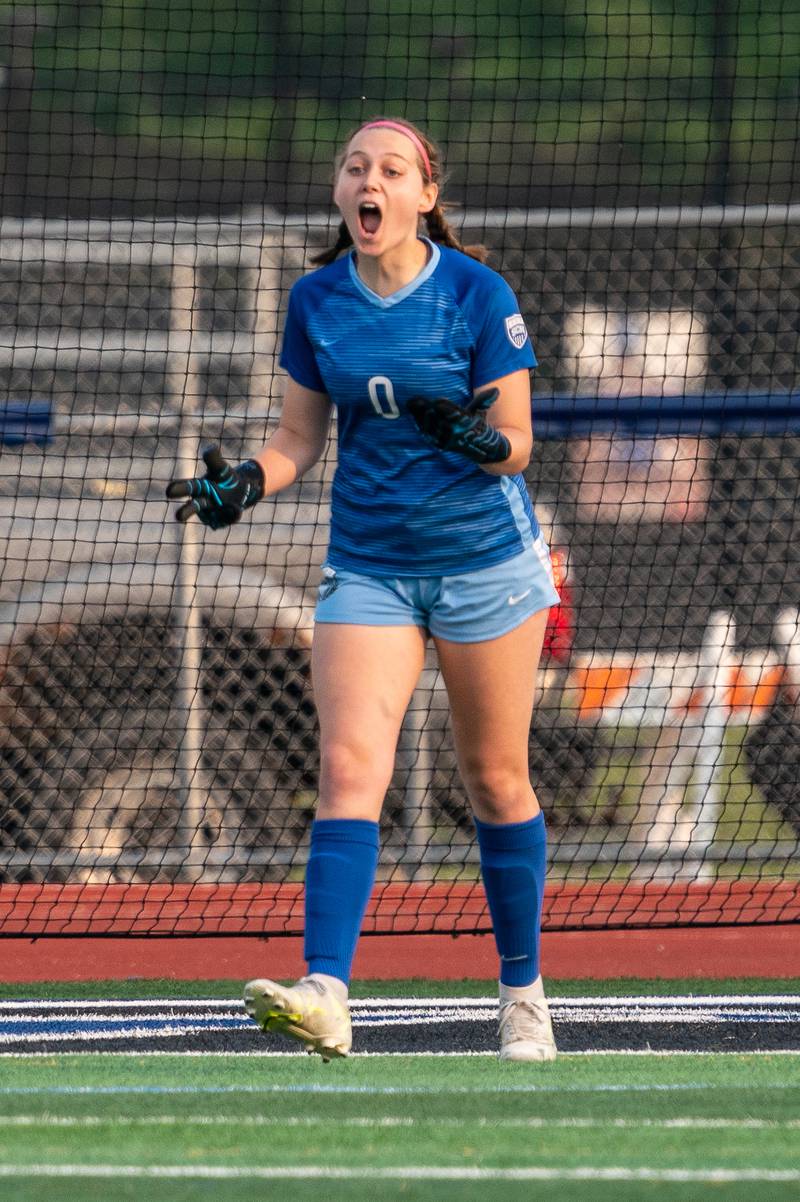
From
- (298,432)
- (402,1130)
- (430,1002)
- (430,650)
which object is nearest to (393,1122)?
(402,1130)

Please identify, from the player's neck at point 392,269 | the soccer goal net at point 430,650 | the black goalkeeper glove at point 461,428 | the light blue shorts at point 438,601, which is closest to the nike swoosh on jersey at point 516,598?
the light blue shorts at point 438,601

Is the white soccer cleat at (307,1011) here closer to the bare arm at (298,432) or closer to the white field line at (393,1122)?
the white field line at (393,1122)

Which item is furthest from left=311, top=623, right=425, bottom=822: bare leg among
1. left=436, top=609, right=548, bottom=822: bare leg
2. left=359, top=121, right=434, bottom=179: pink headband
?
left=359, top=121, right=434, bottom=179: pink headband

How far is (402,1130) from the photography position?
331 centimetres

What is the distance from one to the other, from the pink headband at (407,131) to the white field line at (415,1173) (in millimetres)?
2310

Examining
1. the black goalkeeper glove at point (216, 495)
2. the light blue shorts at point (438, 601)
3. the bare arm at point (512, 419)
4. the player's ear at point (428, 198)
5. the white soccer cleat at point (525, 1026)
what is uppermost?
the player's ear at point (428, 198)

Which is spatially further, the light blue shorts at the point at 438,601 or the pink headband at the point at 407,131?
the pink headband at the point at 407,131

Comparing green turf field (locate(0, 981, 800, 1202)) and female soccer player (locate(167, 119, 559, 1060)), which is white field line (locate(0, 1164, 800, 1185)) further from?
female soccer player (locate(167, 119, 559, 1060))

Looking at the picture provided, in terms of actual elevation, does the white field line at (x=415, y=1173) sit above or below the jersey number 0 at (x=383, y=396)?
below

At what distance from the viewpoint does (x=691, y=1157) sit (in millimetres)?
3039

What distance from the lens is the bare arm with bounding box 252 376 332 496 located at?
4.55 m

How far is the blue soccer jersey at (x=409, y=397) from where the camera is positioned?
14.3ft

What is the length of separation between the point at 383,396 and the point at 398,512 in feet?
0.78

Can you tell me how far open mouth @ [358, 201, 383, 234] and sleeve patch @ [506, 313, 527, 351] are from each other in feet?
1.10
